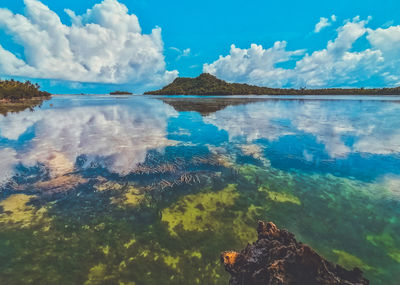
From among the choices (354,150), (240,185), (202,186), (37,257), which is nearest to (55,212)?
(37,257)

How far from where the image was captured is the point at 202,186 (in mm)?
10188

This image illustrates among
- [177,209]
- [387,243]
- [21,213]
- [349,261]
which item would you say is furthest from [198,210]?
[21,213]

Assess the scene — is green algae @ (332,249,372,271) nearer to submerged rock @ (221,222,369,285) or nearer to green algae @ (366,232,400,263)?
green algae @ (366,232,400,263)

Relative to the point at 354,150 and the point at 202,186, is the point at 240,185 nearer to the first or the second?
the point at 202,186

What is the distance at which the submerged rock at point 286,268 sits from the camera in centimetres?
432

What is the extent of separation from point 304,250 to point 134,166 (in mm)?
10442

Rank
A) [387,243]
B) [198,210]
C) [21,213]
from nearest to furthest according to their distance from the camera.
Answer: [387,243] → [21,213] → [198,210]

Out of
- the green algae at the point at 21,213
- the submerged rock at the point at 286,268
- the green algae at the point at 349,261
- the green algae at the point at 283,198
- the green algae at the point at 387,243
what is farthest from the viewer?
the green algae at the point at 283,198

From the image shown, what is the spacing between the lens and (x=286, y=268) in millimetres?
4469

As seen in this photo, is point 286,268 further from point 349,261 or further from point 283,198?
→ point 283,198

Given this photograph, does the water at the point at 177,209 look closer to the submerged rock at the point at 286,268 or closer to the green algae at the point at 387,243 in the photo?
the green algae at the point at 387,243

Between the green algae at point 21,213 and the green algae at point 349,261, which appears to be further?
the green algae at point 21,213

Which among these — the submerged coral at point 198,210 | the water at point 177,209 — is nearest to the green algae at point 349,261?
the water at point 177,209

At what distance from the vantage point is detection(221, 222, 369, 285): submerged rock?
432 cm
